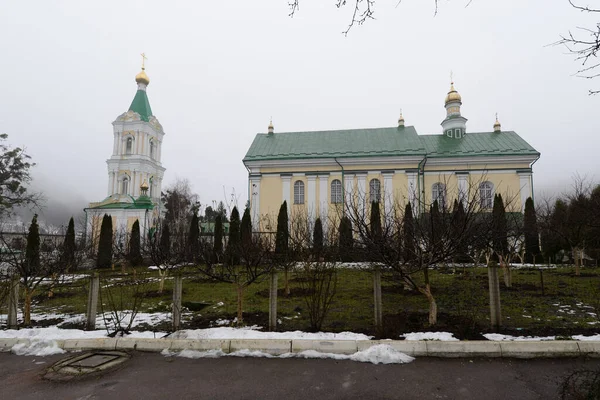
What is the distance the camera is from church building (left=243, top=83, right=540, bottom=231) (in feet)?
99.5

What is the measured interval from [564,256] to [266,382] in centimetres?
2904

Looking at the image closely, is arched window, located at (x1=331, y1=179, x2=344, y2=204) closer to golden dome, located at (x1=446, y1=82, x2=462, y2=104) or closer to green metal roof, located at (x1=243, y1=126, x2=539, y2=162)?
green metal roof, located at (x1=243, y1=126, x2=539, y2=162)

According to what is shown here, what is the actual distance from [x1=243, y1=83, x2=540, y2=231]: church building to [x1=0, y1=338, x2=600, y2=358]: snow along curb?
76.7 feet

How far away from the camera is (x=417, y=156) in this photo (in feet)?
100

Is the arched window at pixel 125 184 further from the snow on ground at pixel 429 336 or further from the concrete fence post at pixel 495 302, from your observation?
the concrete fence post at pixel 495 302

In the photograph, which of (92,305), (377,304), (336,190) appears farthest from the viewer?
(336,190)

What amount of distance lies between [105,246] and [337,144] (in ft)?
74.9

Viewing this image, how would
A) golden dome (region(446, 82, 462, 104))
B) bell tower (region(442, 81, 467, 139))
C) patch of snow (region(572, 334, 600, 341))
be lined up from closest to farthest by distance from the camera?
patch of snow (region(572, 334, 600, 341)) → bell tower (region(442, 81, 467, 139)) → golden dome (region(446, 82, 462, 104))

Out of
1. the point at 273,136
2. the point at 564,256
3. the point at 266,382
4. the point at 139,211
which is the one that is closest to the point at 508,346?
the point at 266,382

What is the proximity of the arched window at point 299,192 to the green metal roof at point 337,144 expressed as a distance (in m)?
2.75

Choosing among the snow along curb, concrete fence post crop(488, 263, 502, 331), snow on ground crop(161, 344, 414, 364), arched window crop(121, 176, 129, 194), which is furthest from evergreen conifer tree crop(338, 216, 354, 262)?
arched window crop(121, 176, 129, 194)

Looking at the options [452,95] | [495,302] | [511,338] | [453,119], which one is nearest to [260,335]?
[511,338]

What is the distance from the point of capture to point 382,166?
3138 centimetres

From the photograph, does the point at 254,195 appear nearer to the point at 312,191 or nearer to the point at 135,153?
the point at 312,191
